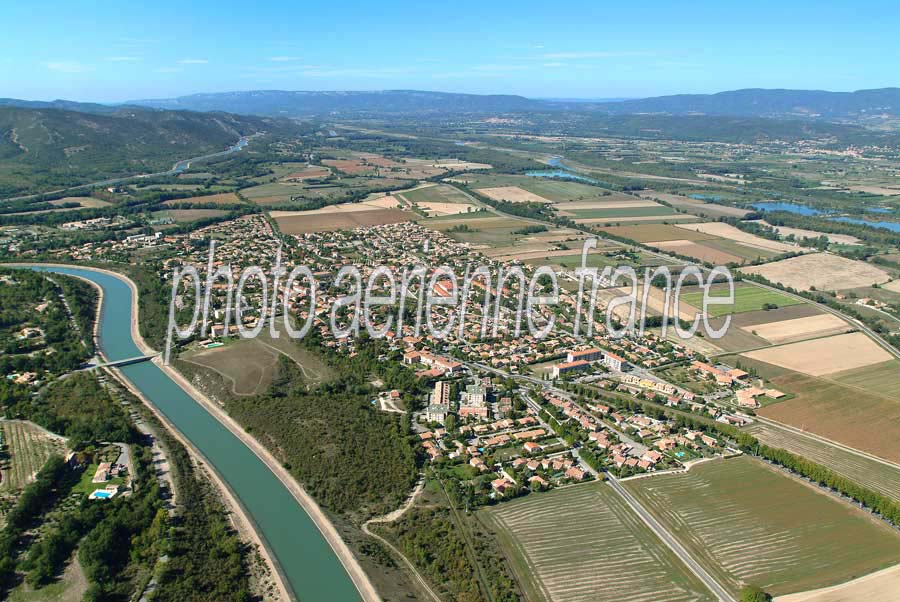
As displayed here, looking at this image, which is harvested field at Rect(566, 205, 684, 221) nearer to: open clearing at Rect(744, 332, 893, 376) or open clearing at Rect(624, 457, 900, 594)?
Answer: open clearing at Rect(744, 332, 893, 376)

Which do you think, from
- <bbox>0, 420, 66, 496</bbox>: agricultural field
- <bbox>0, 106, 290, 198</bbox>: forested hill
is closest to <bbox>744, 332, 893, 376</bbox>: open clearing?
<bbox>0, 420, 66, 496</bbox>: agricultural field

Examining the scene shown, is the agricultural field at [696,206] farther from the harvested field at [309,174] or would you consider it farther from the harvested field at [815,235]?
the harvested field at [309,174]

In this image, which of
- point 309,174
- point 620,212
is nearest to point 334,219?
point 309,174

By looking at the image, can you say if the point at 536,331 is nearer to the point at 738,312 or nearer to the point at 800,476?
the point at 738,312

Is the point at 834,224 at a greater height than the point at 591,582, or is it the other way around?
the point at 834,224

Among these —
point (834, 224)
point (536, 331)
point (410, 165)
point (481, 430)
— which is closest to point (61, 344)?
point (481, 430)

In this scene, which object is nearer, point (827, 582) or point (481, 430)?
point (827, 582)
